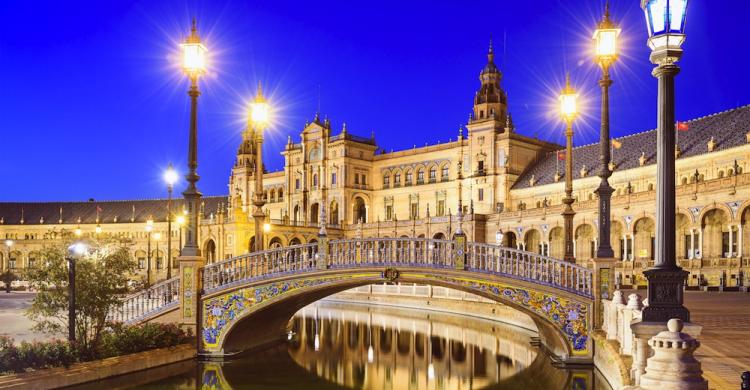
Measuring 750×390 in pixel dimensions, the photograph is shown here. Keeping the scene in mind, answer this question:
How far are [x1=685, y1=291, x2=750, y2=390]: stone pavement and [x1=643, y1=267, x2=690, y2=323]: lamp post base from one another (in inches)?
51.3

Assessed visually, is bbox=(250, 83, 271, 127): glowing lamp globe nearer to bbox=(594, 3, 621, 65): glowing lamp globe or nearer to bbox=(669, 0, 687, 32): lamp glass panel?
bbox=(594, 3, 621, 65): glowing lamp globe

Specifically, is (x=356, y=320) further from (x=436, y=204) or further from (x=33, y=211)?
(x=33, y=211)

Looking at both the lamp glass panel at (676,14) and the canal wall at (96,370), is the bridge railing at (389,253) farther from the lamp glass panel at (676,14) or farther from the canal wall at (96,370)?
the lamp glass panel at (676,14)

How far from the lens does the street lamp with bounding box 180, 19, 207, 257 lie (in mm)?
18438

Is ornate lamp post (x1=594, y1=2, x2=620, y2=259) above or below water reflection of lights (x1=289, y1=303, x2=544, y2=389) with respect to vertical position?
above

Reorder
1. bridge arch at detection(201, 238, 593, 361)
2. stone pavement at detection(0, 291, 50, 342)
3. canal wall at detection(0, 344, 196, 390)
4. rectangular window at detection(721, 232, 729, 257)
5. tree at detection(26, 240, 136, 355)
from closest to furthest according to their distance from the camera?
canal wall at detection(0, 344, 196, 390)
tree at detection(26, 240, 136, 355)
bridge arch at detection(201, 238, 593, 361)
stone pavement at detection(0, 291, 50, 342)
rectangular window at detection(721, 232, 729, 257)

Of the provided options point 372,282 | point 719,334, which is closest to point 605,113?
point 719,334

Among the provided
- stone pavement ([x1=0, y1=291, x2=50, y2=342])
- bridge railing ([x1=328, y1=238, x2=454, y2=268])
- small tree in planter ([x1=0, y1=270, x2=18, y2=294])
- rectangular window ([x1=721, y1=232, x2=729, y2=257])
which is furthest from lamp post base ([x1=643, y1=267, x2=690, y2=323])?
small tree in planter ([x1=0, y1=270, x2=18, y2=294])

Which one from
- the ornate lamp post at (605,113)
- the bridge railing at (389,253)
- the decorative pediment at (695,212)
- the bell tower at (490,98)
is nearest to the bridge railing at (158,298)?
the bridge railing at (389,253)

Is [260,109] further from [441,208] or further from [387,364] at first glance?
[441,208]

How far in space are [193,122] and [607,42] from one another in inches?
426

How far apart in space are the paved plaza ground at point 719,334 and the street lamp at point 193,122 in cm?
478

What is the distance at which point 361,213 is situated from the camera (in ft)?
305

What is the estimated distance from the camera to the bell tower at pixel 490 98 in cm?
7750
